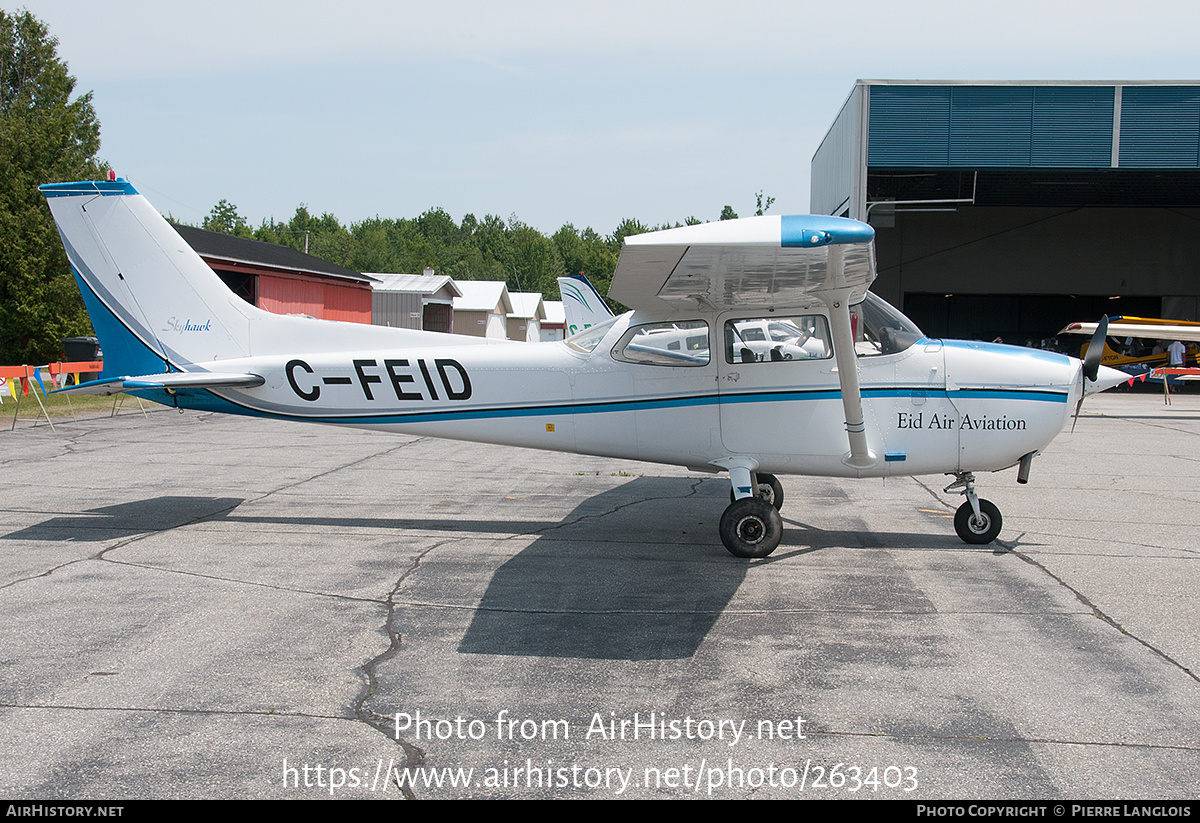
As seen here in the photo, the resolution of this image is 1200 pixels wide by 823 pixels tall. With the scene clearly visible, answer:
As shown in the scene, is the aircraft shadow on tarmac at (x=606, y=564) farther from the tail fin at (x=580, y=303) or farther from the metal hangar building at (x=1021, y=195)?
the metal hangar building at (x=1021, y=195)

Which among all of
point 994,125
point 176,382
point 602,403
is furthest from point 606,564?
point 994,125

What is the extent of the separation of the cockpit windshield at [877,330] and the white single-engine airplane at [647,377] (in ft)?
0.04

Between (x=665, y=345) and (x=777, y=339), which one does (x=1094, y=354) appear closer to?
(x=777, y=339)

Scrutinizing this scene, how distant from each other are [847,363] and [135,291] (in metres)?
6.24

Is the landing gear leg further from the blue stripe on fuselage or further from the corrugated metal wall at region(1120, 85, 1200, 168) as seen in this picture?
the corrugated metal wall at region(1120, 85, 1200, 168)

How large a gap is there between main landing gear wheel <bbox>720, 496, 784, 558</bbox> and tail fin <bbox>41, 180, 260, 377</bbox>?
15.1ft

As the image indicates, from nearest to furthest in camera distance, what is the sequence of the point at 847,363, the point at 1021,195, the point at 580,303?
the point at 847,363 → the point at 580,303 → the point at 1021,195

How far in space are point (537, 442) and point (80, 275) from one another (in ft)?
14.7

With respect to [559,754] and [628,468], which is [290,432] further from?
[559,754]

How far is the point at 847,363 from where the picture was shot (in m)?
6.40

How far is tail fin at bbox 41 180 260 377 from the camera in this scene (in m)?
7.89

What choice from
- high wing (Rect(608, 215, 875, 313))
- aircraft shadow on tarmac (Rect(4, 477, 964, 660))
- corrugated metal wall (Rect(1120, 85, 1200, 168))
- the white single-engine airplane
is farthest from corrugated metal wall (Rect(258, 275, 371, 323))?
high wing (Rect(608, 215, 875, 313))

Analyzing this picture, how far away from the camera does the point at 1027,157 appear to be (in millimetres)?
21953
